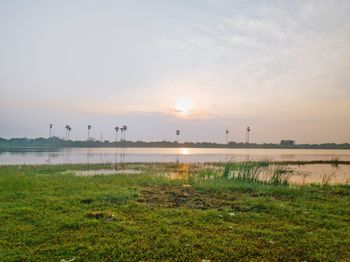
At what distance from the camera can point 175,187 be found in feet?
58.0

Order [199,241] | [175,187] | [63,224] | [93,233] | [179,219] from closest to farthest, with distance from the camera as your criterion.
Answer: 1. [199,241]
2. [93,233]
3. [63,224]
4. [179,219]
5. [175,187]

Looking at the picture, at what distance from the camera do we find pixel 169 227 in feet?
29.4

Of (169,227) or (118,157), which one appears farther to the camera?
(118,157)

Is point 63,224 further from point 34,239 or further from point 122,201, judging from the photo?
point 122,201

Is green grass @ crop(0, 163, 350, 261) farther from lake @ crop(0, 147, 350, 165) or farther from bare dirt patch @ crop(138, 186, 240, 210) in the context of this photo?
lake @ crop(0, 147, 350, 165)

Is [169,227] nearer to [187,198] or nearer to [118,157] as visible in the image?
[187,198]

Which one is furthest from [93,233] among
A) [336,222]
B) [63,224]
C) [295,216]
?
[336,222]

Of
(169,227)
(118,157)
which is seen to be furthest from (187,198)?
(118,157)

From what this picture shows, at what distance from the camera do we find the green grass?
705 cm

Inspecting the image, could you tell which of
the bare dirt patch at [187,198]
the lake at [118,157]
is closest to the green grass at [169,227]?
the bare dirt patch at [187,198]

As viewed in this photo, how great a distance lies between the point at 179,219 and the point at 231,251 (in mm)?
2967

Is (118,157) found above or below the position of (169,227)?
below

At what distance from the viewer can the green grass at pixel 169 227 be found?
7051mm

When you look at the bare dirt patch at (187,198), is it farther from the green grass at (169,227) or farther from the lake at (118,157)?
the lake at (118,157)
